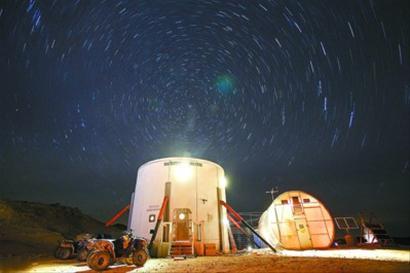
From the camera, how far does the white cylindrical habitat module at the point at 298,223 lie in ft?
56.2

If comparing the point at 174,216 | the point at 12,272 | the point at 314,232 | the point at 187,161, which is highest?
the point at 187,161

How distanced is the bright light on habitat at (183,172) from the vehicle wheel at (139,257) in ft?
22.2

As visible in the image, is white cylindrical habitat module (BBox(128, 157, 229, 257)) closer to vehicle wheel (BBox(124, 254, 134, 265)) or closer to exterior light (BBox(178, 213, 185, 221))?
exterior light (BBox(178, 213, 185, 221))

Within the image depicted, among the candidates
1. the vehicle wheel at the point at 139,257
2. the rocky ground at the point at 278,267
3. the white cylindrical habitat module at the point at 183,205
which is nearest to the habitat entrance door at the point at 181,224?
the white cylindrical habitat module at the point at 183,205

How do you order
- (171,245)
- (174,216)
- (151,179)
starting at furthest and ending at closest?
(151,179) < (174,216) < (171,245)

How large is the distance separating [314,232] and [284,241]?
96.5 inches

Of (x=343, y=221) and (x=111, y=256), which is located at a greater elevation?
(x=343, y=221)

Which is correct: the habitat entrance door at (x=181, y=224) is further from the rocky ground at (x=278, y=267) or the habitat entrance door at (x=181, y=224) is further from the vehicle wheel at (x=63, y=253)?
the vehicle wheel at (x=63, y=253)

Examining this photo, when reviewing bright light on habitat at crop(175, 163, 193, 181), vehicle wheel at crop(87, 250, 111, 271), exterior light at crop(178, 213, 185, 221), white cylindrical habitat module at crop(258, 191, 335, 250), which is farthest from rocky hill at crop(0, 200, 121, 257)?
white cylindrical habitat module at crop(258, 191, 335, 250)

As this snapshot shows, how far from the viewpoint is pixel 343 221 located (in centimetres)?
1873

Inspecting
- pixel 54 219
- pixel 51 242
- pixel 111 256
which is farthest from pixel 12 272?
pixel 54 219

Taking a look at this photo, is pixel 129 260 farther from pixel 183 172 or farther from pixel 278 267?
pixel 183 172

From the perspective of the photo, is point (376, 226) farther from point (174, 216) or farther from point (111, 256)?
point (111, 256)

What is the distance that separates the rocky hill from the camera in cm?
2139
